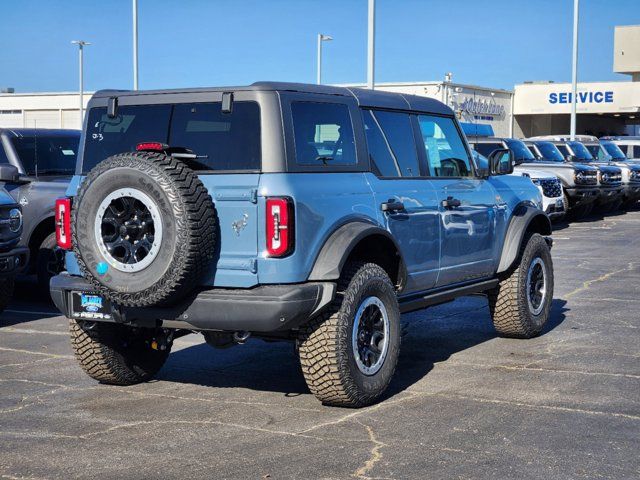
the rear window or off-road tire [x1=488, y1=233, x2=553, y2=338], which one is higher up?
the rear window

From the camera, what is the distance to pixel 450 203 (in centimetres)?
798

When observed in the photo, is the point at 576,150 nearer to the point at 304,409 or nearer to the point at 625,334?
the point at 625,334

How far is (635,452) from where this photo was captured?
5613mm

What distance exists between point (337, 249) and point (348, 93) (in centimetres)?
138

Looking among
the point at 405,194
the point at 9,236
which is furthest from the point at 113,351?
the point at 9,236

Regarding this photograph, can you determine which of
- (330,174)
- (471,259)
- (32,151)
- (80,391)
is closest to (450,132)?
(471,259)

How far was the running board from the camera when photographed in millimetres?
7566

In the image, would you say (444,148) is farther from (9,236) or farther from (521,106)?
(521,106)

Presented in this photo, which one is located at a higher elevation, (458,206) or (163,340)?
(458,206)

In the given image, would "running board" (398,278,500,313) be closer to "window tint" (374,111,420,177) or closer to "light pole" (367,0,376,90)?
"window tint" (374,111,420,177)

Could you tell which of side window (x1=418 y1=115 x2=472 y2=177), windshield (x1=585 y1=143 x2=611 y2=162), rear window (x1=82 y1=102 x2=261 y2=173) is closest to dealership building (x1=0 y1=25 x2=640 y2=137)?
windshield (x1=585 y1=143 x2=611 y2=162)

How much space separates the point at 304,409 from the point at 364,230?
122cm

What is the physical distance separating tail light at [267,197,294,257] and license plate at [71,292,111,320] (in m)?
1.20

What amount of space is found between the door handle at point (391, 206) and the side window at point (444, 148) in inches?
34.7
